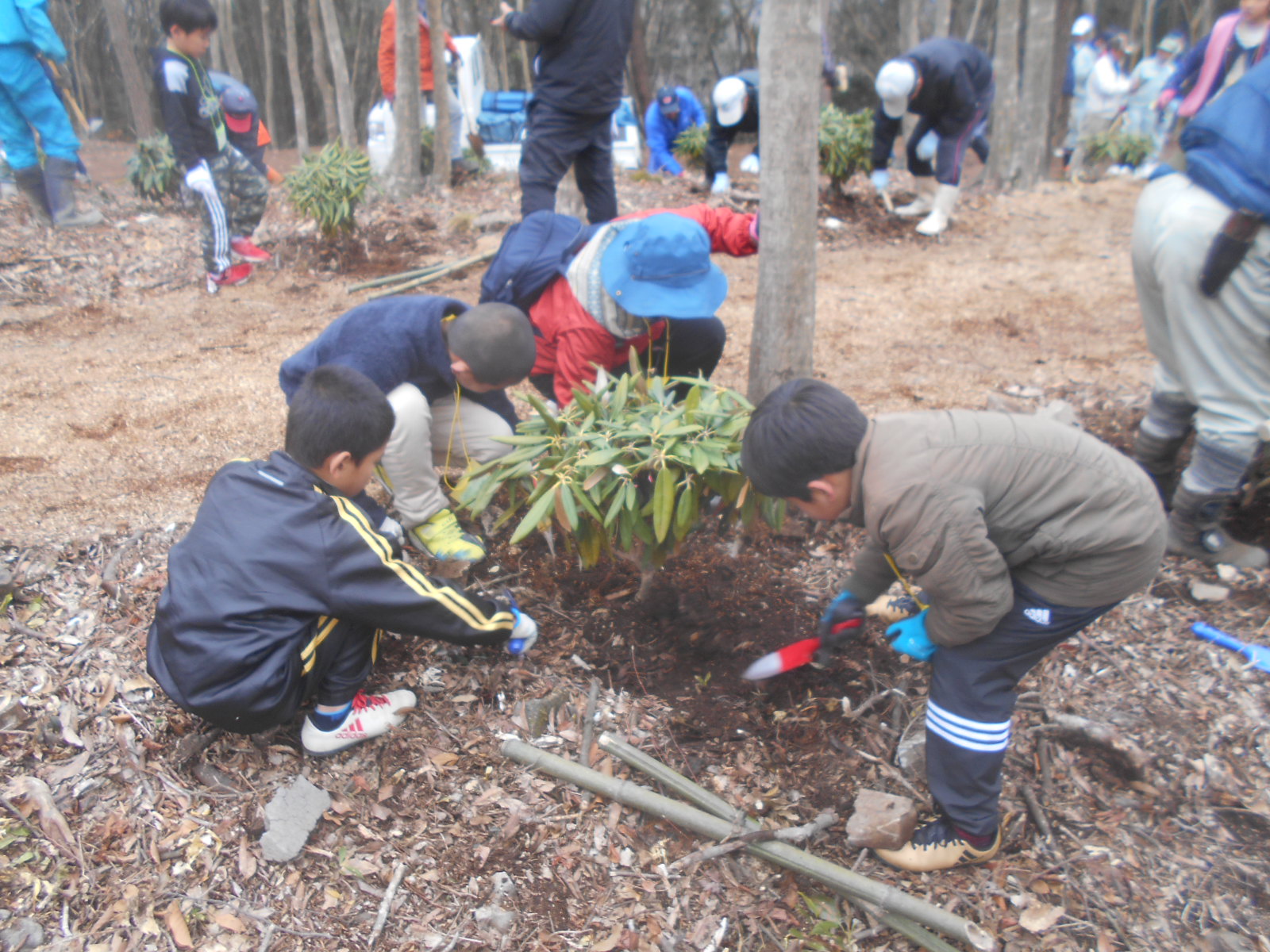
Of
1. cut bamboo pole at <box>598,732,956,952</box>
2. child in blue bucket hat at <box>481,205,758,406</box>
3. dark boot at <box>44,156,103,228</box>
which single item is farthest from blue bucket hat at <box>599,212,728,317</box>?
dark boot at <box>44,156,103,228</box>

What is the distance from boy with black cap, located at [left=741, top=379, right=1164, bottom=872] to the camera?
174cm

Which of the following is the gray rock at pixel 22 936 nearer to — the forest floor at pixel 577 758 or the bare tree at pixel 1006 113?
the forest floor at pixel 577 758

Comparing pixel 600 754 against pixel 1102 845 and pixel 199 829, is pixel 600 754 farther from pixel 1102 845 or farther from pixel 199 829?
pixel 1102 845

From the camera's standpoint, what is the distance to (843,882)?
188 cm

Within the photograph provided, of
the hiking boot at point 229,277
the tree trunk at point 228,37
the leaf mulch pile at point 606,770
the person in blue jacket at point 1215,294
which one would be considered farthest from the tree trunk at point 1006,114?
the tree trunk at point 228,37

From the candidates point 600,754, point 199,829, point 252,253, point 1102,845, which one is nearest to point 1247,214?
point 1102,845

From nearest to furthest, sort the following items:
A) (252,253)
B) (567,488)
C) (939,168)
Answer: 1. (567,488)
2. (252,253)
3. (939,168)

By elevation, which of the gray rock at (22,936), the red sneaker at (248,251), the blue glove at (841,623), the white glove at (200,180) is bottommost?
the gray rock at (22,936)

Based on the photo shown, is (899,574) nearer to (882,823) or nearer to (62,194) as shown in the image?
(882,823)

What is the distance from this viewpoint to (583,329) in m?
2.96

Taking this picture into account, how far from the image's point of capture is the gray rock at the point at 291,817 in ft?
6.56

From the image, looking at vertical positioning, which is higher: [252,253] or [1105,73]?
[1105,73]

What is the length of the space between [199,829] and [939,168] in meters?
6.96

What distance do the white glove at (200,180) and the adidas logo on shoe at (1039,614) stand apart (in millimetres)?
5603
